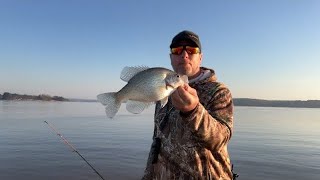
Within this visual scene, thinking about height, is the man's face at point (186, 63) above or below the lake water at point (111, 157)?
above

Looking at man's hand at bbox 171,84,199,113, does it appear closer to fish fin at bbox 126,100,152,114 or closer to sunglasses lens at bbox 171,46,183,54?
fish fin at bbox 126,100,152,114

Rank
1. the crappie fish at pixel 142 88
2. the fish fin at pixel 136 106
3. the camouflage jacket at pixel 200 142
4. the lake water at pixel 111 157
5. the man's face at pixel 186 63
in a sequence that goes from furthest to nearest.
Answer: the lake water at pixel 111 157 → the man's face at pixel 186 63 → the camouflage jacket at pixel 200 142 → the fish fin at pixel 136 106 → the crappie fish at pixel 142 88

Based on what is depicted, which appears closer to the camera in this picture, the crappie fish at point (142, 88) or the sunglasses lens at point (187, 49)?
the crappie fish at point (142, 88)

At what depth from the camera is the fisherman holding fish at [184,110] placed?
372 cm

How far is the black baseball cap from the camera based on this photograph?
16.1ft

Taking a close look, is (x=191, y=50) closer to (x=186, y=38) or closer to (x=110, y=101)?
(x=186, y=38)

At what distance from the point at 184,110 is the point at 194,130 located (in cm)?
30

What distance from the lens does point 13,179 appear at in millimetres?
14867

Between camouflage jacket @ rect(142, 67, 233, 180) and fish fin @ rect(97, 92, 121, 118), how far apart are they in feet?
2.75

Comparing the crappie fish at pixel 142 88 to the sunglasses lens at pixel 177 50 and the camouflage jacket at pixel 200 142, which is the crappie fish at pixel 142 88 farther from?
the sunglasses lens at pixel 177 50

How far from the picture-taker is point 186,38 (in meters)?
4.92

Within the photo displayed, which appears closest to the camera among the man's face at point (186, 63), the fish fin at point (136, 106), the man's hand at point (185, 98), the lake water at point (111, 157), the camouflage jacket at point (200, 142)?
the man's hand at point (185, 98)

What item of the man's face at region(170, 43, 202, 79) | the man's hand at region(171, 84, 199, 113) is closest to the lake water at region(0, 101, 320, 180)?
the man's face at region(170, 43, 202, 79)

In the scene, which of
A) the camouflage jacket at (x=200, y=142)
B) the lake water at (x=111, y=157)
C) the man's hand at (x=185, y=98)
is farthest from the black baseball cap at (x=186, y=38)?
the lake water at (x=111, y=157)
